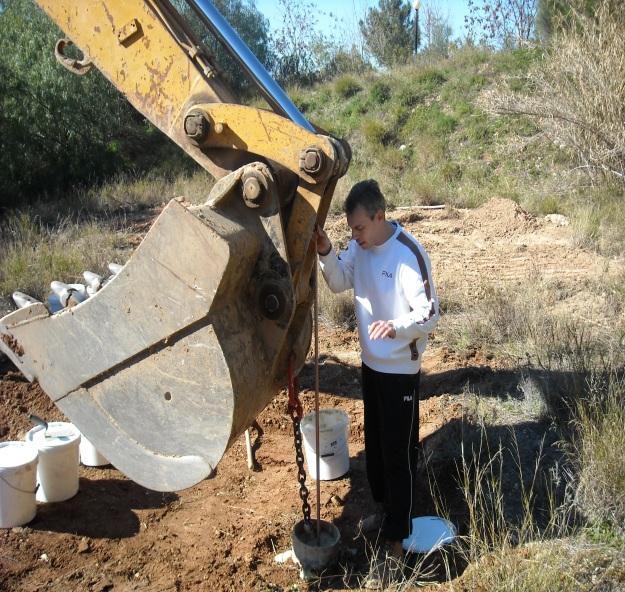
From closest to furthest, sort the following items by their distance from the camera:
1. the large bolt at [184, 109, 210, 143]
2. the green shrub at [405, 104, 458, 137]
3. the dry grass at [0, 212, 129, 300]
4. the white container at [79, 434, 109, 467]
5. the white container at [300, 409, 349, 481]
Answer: the large bolt at [184, 109, 210, 143], the white container at [300, 409, 349, 481], the white container at [79, 434, 109, 467], the dry grass at [0, 212, 129, 300], the green shrub at [405, 104, 458, 137]

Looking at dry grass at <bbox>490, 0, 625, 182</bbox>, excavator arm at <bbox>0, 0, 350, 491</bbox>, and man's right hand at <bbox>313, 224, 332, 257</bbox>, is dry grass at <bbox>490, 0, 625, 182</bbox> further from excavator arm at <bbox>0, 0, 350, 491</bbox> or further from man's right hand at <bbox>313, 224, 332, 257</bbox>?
excavator arm at <bbox>0, 0, 350, 491</bbox>

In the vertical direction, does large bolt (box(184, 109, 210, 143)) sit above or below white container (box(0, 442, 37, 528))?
above

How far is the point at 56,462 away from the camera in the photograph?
4.30 metres

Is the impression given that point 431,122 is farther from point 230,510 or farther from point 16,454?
point 16,454

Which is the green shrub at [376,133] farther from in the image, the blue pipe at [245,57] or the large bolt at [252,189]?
the large bolt at [252,189]

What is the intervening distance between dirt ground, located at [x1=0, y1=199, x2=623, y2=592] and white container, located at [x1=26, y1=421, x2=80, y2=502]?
8 centimetres

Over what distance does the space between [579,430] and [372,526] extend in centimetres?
128

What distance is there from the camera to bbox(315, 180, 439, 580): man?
136 inches

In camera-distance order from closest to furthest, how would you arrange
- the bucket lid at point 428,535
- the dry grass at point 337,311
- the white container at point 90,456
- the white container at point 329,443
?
the bucket lid at point 428,535 < the white container at point 329,443 < the white container at point 90,456 < the dry grass at point 337,311

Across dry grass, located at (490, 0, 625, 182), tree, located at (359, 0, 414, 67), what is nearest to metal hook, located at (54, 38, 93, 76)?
dry grass, located at (490, 0, 625, 182)

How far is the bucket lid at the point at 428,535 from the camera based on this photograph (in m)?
3.69

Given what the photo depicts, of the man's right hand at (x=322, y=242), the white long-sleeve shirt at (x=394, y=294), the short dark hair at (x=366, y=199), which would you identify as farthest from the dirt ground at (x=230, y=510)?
the short dark hair at (x=366, y=199)

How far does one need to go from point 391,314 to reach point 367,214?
51 centimetres

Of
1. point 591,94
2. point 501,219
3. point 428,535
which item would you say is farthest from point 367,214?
point 591,94
